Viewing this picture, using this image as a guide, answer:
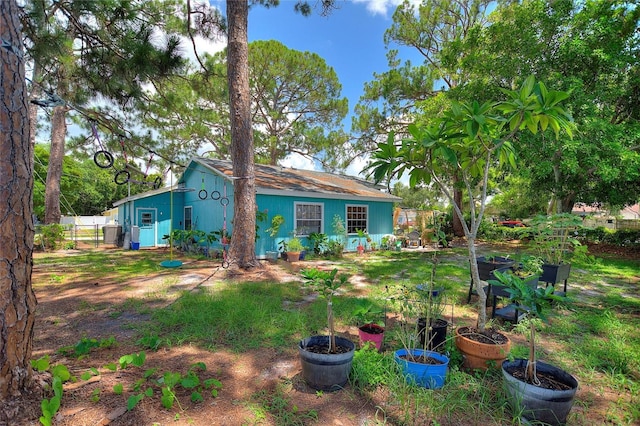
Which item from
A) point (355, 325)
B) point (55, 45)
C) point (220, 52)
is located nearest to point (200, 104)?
point (220, 52)

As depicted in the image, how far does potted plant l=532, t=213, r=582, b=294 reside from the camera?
4.37 metres

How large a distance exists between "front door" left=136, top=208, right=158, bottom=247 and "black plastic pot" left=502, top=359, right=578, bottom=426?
538 inches

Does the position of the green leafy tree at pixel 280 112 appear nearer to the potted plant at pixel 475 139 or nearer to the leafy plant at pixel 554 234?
the leafy plant at pixel 554 234

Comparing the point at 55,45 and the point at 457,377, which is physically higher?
the point at 55,45

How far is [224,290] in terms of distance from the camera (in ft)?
17.8

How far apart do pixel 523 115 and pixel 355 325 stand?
284cm

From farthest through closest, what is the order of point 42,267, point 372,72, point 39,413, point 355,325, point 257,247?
1. point 372,72
2. point 257,247
3. point 42,267
4. point 355,325
5. point 39,413

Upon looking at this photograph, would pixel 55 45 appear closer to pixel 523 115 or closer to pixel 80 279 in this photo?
pixel 80 279

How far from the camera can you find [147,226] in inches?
509

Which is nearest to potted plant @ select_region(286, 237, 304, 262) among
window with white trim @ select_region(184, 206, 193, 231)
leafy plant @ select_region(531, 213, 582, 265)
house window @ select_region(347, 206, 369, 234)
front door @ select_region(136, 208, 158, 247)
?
house window @ select_region(347, 206, 369, 234)

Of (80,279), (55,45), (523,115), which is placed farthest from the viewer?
(80,279)

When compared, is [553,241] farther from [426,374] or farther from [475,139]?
[426,374]

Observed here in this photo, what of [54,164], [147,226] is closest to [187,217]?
[147,226]

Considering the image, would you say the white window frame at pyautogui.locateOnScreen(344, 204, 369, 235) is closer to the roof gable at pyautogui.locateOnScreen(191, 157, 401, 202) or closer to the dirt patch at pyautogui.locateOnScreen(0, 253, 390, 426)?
the roof gable at pyautogui.locateOnScreen(191, 157, 401, 202)
